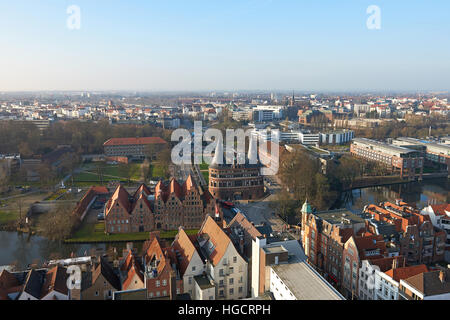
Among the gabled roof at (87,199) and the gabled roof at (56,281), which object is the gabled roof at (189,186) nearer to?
the gabled roof at (87,199)

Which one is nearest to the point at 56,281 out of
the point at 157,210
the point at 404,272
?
the point at 157,210

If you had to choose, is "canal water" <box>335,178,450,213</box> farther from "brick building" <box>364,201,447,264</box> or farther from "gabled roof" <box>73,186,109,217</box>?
"gabled roof" <box>73,186,109,217</box>

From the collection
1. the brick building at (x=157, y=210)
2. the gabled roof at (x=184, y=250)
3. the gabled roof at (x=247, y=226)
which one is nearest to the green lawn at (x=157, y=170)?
the brick building at (x=157, y=210)

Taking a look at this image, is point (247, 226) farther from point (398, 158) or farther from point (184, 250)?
point (398, 158)

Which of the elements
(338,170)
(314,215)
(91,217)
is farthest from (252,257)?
(338,170)

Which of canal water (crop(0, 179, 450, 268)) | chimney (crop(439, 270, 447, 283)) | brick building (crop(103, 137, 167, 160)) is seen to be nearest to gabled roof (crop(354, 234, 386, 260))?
chimney (crop(439, 270, 447, 283))

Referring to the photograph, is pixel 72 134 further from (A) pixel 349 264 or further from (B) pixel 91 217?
(A) pixel 349 264
